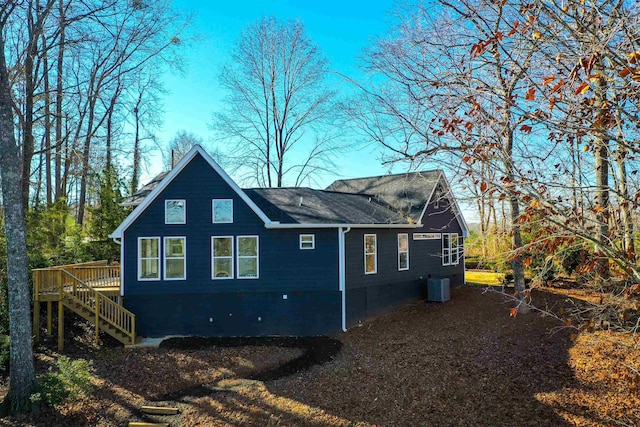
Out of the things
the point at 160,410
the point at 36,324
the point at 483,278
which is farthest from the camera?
the point at 483,278

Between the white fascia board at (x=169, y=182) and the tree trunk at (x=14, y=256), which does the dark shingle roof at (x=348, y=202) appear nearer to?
the white fascia board at (x=169, y=182)

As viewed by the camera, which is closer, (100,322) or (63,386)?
(63,386)

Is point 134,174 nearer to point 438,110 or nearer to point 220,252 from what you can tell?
point 220,252

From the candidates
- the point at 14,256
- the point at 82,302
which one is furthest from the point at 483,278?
the point at 14,256

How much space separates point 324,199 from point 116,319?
813cm

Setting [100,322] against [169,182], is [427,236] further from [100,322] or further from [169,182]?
[100,322]

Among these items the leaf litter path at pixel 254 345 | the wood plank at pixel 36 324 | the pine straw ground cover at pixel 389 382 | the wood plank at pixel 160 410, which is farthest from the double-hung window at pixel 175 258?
the wood plank at pixel 160 410

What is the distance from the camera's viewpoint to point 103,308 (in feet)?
37.9

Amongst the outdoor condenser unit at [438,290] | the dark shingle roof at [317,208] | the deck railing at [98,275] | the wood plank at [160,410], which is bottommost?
the wood plank at [160,410]

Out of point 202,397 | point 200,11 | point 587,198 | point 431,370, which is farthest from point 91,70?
point 587,198

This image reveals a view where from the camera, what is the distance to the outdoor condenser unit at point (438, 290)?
1531 centimetres

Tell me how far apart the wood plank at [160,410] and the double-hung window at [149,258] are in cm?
510

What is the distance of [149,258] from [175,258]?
0.82 metres

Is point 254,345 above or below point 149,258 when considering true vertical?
below
